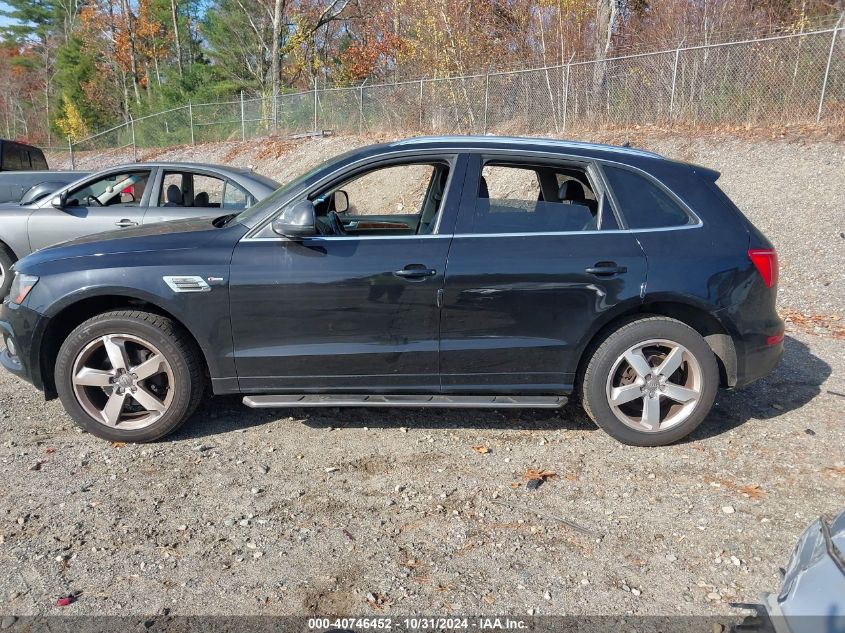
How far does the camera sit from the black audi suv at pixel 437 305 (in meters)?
3.76

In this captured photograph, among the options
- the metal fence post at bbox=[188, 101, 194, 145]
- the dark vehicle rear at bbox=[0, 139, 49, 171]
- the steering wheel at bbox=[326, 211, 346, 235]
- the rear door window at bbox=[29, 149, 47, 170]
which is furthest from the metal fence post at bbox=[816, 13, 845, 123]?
the metal fence post at bbox=[188, 101, 194, 145]

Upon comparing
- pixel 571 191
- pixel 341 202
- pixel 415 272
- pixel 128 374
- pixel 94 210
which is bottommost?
pixel 128 374

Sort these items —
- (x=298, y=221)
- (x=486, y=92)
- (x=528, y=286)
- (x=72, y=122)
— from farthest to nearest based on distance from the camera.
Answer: (x=72, y=122)
(x=486, y=92)
(x=528, y=286)
(x=298, y=221)

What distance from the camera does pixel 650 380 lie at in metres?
3.92

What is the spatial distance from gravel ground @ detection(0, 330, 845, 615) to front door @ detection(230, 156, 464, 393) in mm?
487

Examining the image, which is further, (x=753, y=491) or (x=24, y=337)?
(x=24, y=337)

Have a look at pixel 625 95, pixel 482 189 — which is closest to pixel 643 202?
pixel 482 189

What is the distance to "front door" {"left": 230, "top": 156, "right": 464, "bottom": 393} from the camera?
3744 mm

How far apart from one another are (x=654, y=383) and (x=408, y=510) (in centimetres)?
175

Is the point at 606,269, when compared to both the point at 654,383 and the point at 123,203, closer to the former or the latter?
the point at 654,383

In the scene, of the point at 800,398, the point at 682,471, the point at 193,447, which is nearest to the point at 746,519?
the point at 682,471

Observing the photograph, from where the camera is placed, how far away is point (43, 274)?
3.86 m

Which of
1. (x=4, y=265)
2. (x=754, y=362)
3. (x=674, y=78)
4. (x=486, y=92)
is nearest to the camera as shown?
(x=754, y=362)

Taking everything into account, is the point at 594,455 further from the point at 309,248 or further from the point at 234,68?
the point at 234,68
